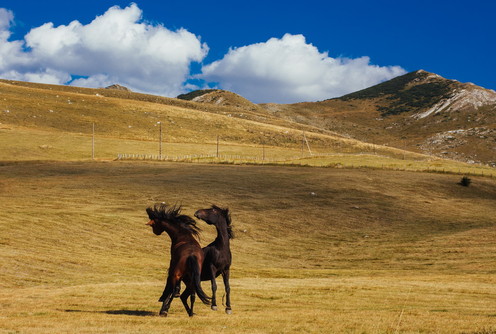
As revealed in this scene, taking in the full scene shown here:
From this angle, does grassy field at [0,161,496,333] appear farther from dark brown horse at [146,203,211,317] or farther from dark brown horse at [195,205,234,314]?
dark brown horse at [195,205,234,314]

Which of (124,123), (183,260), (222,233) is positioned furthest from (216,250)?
(124,123)

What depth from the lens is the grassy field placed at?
14625mm

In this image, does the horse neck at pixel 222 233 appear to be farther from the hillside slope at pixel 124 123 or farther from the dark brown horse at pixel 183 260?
the hillside slope at pixel 124 123

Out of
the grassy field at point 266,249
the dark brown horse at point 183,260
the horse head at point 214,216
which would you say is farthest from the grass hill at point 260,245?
the horse head at point 214,216

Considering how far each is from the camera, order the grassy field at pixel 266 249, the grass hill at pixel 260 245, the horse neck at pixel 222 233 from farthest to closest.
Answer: the grass hill at pixel 260 245 < the grassy field at pixel 266 249 < the horse neck at pixel 222 233

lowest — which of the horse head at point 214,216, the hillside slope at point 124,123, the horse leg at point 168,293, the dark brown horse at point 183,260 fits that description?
the horse leg at point 168,293

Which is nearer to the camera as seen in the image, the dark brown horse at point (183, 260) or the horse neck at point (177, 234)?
the dark brown horse at point (183, 260)

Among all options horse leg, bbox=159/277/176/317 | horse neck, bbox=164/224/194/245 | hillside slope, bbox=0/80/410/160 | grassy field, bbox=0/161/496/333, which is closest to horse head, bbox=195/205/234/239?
horse neck, bbox=164/224/194/245

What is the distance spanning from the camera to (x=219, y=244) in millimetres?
14180

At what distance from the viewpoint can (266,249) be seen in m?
40.6

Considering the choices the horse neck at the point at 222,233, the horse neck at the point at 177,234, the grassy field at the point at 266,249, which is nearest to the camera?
the horse neck at the point at 177,234

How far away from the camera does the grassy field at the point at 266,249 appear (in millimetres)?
14625

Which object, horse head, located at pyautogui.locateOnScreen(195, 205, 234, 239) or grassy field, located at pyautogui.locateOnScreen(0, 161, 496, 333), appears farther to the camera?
grassy field, located at pyautogui.locateOnScreen(0, 161, 496, 333)

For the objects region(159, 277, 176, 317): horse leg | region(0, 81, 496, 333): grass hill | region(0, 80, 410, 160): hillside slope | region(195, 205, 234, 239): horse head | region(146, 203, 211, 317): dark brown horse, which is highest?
region(0, 80, 410, 160): hillside slope
